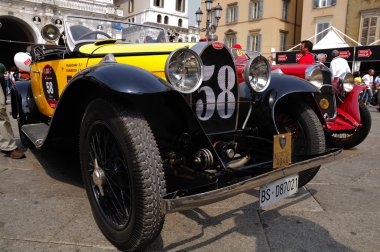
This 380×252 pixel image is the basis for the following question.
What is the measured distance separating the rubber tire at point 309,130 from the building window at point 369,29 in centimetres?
2038

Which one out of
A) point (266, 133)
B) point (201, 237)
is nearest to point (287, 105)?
point (266, 133)

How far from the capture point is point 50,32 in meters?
4.27

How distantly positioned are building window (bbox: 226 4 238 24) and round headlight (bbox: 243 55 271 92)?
1054 inches

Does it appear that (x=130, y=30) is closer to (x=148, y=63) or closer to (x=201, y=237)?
(x=148, y=63)

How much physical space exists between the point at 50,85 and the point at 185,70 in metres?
2.32

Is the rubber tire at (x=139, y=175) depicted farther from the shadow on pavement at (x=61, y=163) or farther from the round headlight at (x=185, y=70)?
the shadow on pavement at (x=61, y=163)

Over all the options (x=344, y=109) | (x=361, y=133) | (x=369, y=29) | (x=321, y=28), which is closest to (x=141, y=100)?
(x=344, y=109)

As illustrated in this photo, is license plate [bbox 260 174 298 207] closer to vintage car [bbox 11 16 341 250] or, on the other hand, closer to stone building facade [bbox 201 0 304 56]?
vintage car [bbox 11 16 341 250]

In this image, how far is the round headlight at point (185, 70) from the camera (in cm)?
203

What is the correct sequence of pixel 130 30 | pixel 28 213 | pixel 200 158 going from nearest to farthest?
pixel 200 158 → pixel 28 213 → pixel 130 30

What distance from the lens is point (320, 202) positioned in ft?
8.87

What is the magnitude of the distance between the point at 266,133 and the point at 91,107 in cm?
137

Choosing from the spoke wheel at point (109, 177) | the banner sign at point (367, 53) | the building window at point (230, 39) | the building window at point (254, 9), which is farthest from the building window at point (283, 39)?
the spoke wheel at point (109, 177)

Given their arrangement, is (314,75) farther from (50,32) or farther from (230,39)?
(230,39)
